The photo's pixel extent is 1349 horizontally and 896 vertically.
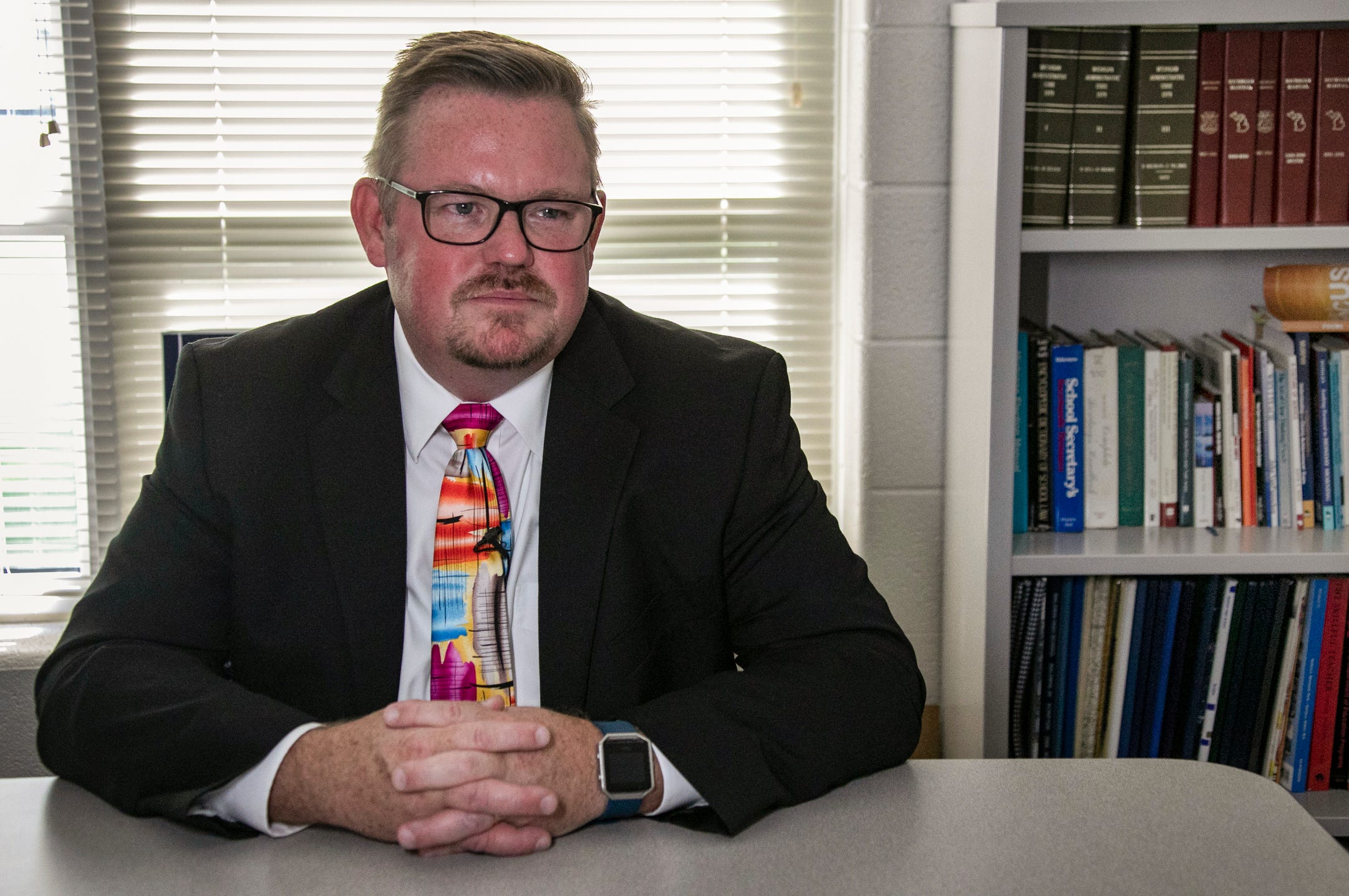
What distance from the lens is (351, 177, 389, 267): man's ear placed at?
1.48 metres

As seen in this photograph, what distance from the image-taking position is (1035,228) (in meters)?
1.94

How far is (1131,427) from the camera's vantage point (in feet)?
6.56

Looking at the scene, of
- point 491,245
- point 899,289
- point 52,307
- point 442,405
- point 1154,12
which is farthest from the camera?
point 52,307

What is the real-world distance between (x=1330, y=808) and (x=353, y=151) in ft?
6.84

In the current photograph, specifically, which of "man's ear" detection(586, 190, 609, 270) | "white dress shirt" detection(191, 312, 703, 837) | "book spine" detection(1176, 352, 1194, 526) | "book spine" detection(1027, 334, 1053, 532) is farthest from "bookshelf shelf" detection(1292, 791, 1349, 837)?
"man's ear" detection(586, 190, 609, 270)

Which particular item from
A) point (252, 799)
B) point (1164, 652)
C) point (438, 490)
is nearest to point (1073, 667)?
point (1164, 652)

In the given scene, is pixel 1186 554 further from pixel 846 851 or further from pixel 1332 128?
pixel 846 851

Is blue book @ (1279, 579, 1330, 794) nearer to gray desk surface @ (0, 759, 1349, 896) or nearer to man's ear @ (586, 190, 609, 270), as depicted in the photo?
gray desk surface @ (0, 759, 1349, 896)

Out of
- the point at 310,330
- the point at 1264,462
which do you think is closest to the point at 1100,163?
the point at 1264,462

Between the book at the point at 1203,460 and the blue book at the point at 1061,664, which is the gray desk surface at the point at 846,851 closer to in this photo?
the blue book at the point at 1061,664

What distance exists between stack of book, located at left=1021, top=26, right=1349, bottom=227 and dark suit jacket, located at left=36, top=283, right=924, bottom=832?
0.74 metres

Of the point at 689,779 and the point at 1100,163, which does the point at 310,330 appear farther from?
the point at 1100,163

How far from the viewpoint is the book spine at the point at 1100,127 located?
193 centimetres

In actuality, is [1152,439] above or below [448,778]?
above
